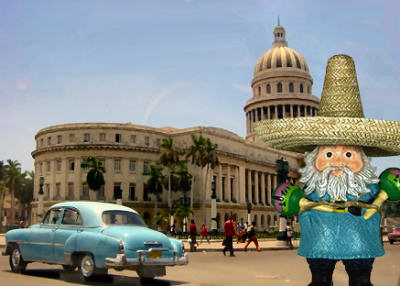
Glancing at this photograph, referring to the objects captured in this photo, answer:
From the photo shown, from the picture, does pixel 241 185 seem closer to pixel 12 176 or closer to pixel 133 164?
pixel 133 164

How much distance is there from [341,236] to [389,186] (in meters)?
1.22

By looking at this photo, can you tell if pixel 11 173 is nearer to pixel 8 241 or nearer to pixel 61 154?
pixel 61 154

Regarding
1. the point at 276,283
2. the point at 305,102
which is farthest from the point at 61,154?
the point at 276,283

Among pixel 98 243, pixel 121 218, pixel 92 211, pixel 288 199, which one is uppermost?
pixel 288 199

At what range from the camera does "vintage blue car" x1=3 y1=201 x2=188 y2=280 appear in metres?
9.53

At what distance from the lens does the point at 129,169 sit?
6694 centimetres

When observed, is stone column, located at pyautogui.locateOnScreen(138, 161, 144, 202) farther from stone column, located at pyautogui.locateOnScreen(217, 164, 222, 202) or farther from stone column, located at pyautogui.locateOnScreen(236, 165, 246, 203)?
stone column, located at pyautogui.locateOnScreen(236, 165, 246, 203)

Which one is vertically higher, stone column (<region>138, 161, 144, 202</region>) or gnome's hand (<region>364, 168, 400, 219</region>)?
stone column (<region>138, 161, 144, 202</region>)

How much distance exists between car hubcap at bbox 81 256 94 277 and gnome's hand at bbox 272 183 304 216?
4.22 m

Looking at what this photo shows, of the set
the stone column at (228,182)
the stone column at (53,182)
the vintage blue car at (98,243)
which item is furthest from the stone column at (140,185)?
the vintage blue car at (98,243)

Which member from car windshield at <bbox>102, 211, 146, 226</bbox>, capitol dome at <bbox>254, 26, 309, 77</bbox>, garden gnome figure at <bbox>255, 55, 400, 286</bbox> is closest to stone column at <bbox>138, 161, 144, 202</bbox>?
capitol dome at <bbox>254, 26, 309, 77</bbox>

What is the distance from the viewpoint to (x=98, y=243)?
9.76 m

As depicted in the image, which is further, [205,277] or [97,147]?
[97,147]

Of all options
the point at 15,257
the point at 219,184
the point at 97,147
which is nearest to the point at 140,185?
the point at 97,147
